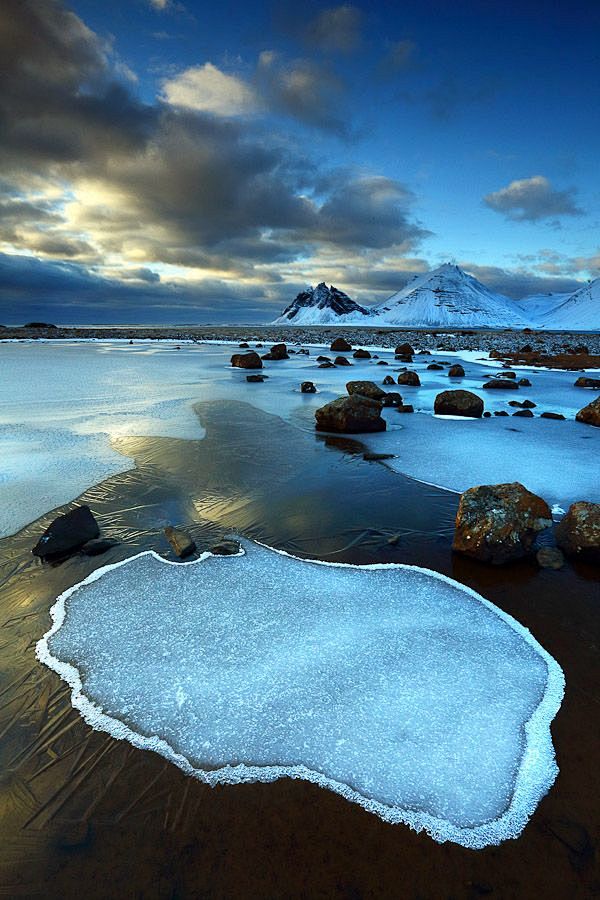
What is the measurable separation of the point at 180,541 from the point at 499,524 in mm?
3367

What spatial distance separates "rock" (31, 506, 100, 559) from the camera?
4551mm

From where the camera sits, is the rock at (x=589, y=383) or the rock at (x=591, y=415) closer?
the rock at (x=591, y=415)

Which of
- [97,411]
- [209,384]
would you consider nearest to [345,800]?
[97,411]

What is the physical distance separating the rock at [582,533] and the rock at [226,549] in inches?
136

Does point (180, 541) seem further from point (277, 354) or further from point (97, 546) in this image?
point (277, 354)

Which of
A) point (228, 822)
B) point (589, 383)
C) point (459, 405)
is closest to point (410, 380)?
point (459, 405)

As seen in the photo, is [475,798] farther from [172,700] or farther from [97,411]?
[97,411]

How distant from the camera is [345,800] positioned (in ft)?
7.39

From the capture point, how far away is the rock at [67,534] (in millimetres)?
4551

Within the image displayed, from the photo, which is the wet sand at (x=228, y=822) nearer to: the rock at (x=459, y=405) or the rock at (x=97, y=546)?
the rock at (x=97, y=546)

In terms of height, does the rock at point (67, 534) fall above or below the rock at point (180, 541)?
above

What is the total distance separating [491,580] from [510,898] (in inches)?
106

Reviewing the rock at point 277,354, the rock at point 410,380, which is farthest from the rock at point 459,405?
the rock at point 277,354

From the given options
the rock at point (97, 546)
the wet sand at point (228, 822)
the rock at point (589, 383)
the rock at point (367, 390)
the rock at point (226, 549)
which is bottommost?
the wet sand at point (228, 822)
